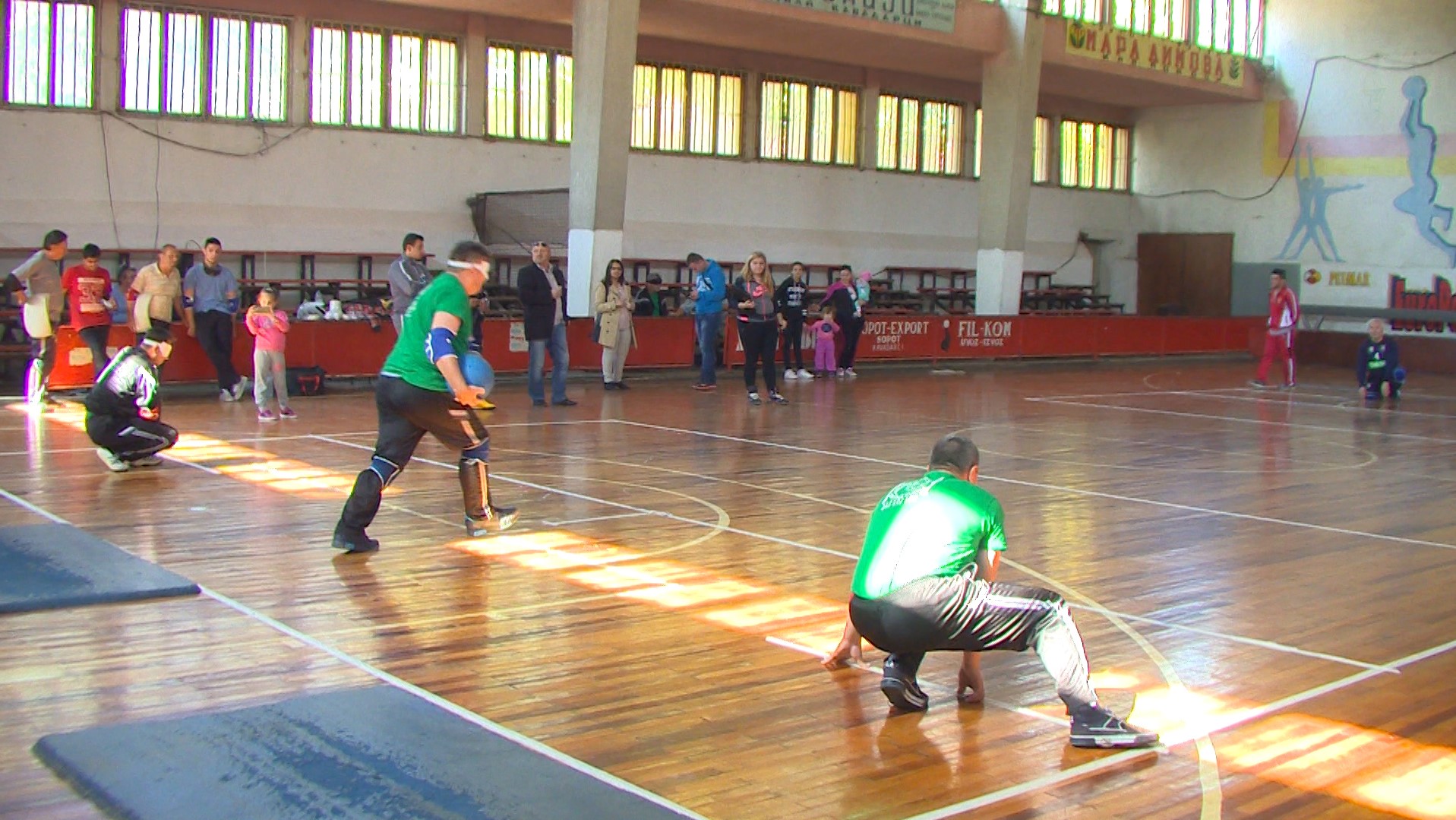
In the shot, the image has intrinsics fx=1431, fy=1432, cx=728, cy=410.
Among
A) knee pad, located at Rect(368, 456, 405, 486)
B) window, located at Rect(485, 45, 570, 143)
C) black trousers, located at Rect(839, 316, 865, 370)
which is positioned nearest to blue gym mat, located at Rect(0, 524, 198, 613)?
knee pad, located at Rect(368, 456, 405, 486)

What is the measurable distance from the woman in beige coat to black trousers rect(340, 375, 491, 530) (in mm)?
10083

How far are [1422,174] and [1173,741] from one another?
2823 centimetres

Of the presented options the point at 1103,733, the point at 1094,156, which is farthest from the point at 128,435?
the point at 1094,156

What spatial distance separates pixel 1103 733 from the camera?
16.4 feet

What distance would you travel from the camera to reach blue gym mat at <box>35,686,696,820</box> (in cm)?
411

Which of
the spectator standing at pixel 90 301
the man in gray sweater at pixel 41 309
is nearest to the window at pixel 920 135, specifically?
the spectator standing at pixel 90 301

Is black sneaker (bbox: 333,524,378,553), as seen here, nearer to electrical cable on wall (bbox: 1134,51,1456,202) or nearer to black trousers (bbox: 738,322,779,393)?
black trousers (bbox: 738,322,779,393)

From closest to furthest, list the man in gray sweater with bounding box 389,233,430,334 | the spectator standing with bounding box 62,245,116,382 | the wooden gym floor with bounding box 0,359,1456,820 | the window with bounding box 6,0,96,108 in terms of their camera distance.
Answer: the wooden gym floor with bounding box 0,359,1456,820 < the man in gray sweater with bounding box 389,233,430,334 < the spectator standing with bounding box 62,245,116,382 < the window with bounding box 6,0,96,108

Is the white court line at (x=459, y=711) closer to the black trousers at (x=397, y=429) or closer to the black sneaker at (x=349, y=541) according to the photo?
the black sneaker at (x=349, y=541)

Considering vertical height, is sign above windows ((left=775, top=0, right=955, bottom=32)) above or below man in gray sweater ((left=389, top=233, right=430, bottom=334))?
above

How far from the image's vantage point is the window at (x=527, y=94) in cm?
2377

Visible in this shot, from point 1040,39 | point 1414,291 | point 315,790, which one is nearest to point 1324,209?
point 1414,291

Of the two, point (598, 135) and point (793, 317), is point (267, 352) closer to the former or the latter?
point (598, 135)

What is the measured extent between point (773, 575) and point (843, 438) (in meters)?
6.35
